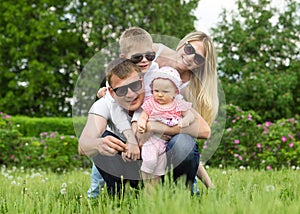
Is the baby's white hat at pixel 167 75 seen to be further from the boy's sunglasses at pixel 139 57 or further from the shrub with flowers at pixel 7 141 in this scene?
the shrub with flowers at pixel 7 141

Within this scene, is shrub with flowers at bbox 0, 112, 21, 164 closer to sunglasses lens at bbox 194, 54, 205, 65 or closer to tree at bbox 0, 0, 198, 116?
sunglasses lens at bbox 194, 54, 205, 65

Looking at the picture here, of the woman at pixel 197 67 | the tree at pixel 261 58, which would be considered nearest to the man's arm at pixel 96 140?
the woman at pixel 197 67

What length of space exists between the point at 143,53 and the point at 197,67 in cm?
49

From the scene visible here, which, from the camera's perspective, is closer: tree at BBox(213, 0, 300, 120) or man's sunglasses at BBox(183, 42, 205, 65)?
man's sunglasses at BBox(183, 42, 205, 65)

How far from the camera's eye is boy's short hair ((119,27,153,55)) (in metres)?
2.99

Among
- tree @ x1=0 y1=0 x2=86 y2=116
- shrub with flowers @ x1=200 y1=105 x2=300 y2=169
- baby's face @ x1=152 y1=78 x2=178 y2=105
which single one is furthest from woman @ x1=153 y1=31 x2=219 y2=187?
tree @ x1=0 y1=0 x2=86 y2=116

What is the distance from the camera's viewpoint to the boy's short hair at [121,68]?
2.88m

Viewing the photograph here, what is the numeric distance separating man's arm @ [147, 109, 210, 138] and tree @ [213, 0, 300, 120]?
34.1ft

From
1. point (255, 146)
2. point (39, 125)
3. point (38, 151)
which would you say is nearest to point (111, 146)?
point (255, 146)

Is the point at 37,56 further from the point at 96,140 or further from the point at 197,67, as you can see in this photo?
the point at 96,140

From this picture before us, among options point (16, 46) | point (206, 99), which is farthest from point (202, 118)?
point (16, 46)

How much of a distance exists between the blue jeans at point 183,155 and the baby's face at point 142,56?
48 cm

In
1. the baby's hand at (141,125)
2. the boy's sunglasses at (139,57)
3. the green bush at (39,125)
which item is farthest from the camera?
the green bush at (39,125)

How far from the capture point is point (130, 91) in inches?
114
